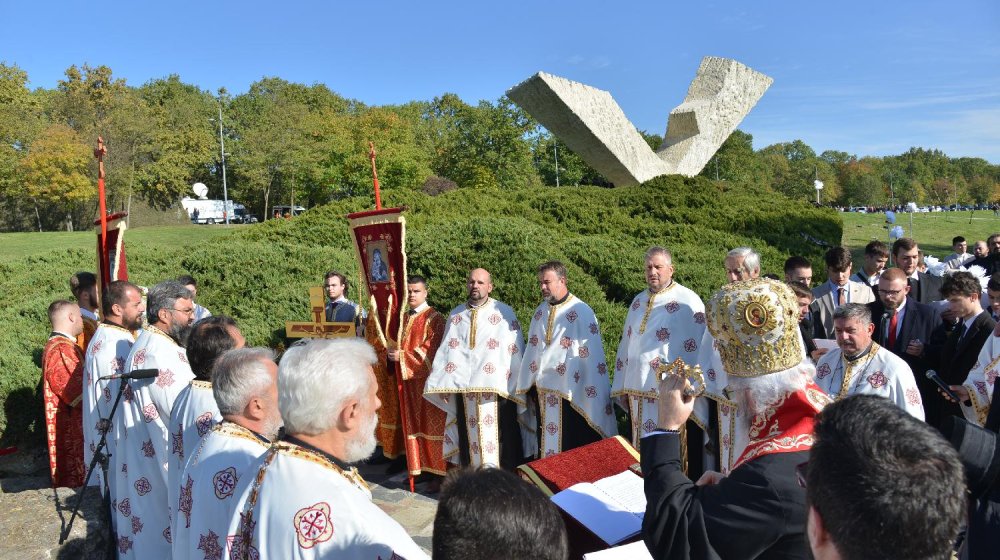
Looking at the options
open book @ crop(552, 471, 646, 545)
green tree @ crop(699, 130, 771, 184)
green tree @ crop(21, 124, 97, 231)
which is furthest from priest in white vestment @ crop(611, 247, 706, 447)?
green tree @ crop(699, 130, 771, 184)

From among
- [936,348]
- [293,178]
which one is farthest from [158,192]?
[936,348]

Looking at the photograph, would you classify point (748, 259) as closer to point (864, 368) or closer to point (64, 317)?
point (864, 368)

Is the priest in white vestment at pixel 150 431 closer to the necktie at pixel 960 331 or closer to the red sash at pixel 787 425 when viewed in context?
the red sash at pixel 787 425

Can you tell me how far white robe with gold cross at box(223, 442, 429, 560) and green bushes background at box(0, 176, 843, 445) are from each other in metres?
5.47

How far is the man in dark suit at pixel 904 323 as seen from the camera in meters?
5.16

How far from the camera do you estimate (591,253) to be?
362 inches

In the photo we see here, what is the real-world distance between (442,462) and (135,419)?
279cm

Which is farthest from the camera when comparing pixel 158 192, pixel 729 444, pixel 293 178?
pixel 158 192

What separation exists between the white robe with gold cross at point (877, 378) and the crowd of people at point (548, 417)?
0.04ft

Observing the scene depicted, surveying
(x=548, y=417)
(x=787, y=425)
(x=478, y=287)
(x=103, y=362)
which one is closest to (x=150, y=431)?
(x=103, y=362)

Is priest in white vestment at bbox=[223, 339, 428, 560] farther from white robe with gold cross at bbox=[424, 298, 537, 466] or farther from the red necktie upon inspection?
the red necktie

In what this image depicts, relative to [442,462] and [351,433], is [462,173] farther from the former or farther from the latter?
[351,433]

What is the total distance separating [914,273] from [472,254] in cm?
465

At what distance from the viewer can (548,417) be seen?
5.73 meters
